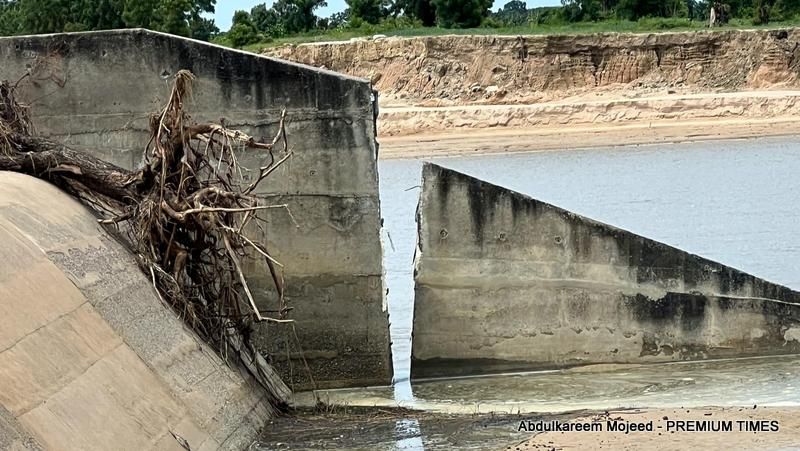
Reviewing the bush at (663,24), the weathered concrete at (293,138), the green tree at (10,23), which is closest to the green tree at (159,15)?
the green tree at (10,23)

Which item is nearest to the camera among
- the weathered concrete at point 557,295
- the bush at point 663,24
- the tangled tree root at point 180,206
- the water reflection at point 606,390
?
the tangled tree root at point 180,206

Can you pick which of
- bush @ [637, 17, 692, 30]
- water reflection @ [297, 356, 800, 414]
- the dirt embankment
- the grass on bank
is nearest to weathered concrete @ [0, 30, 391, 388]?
water reflection @ [297, 356, 800, 414]

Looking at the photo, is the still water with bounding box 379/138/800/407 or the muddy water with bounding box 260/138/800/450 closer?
the muddy water with bounding box 260/138/800/450

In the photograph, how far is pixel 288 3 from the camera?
218 feet

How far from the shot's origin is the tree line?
2089 inches

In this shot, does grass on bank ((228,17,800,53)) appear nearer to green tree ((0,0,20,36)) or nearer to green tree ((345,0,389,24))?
green tree ((345,0,389,24))

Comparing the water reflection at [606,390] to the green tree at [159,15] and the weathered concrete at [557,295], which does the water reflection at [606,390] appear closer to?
the weathered concrete at [557,295]

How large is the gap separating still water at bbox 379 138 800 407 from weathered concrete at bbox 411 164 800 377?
0.30 meters

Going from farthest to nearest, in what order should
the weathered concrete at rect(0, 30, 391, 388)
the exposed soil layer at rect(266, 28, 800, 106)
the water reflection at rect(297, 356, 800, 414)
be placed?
1. the exposed soil layer at rect(266, 28, 800, 106)
2. the weathered concrete at rect(0, 30, 391, 388)
3. the water reflection at rect(297, 356, 800, 414)

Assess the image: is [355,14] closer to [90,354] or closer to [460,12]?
[460,12]

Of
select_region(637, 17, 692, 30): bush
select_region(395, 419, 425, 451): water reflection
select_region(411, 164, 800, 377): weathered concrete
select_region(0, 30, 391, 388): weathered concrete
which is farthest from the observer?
select_region(637, 17, 692, 30): bush

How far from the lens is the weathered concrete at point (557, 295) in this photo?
37.7 ft

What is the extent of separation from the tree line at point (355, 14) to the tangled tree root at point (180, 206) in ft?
135

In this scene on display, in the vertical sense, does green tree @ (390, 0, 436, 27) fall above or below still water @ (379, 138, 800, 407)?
above
